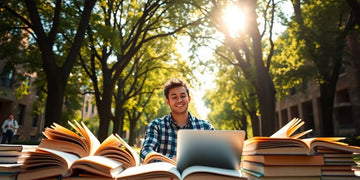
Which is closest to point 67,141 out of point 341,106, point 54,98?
point 54,98

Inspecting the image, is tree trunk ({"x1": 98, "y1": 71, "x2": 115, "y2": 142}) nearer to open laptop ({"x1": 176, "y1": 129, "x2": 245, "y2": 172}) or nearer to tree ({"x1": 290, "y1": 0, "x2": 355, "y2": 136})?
tree ({"x1": 290, "y1": 0, "x2": 355, "y2": 136})

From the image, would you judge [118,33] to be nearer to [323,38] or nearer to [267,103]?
[267,103]

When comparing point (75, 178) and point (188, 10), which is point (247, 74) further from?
point (75, 178)

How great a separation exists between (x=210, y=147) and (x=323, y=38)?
14553 mm

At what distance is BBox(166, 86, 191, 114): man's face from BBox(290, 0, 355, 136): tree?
12.5m

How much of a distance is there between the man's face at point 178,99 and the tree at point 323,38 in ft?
40.9

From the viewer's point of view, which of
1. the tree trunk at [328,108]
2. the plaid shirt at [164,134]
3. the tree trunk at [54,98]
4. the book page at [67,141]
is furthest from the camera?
the tree trunk at [328,108]

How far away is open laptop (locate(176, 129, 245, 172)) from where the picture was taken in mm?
1685

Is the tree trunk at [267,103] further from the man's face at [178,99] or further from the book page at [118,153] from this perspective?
the book page at [118,153]

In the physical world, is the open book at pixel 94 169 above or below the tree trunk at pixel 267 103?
below

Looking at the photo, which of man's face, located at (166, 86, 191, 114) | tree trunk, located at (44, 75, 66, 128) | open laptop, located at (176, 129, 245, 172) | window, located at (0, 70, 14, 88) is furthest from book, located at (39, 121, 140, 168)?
window, located at (0, 70, 14, 88)

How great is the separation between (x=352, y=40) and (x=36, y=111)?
25806mm

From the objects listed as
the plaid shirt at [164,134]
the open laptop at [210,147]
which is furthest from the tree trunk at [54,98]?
the open laptop at [210,147]

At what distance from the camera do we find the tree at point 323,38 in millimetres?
13531
